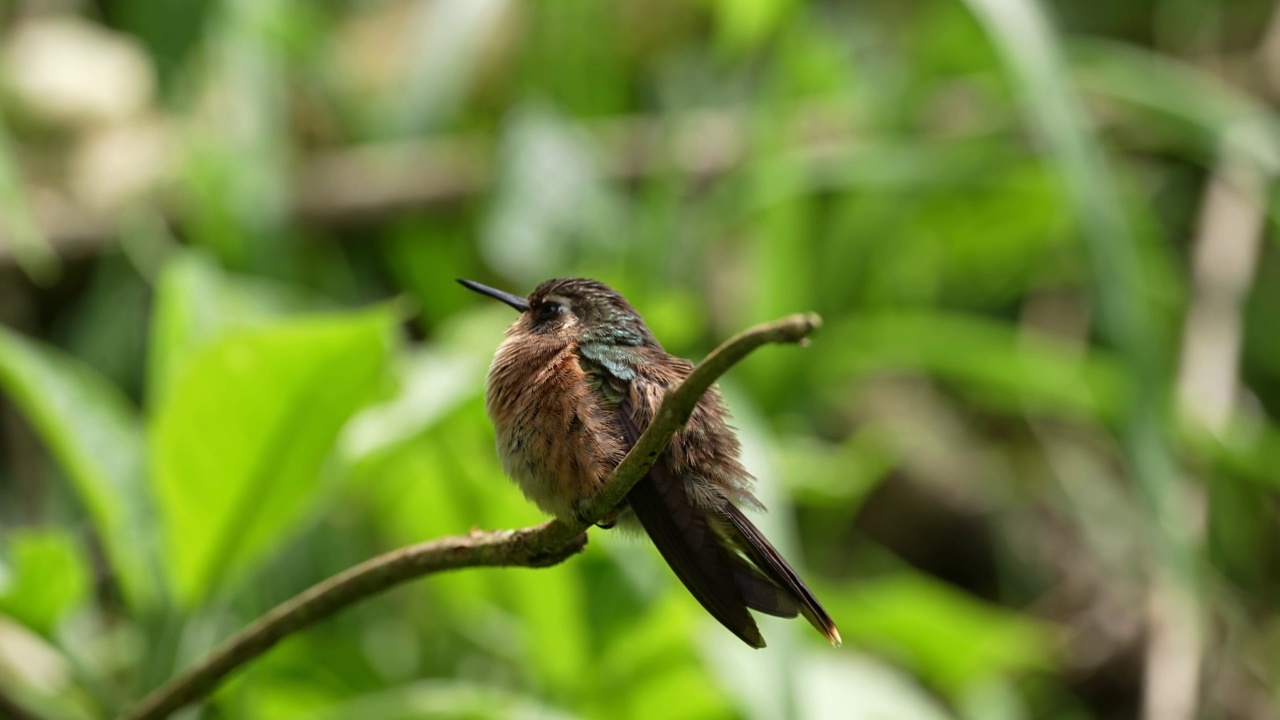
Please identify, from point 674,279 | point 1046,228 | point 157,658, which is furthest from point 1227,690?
point 157,658

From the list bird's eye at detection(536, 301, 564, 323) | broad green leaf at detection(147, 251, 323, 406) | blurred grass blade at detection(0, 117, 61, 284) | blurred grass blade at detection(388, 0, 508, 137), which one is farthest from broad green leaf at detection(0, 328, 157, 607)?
blurred grass blade at detection(388, 0, 508, 137)

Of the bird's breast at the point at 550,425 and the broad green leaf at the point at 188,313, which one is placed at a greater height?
the bird's breast at the point at 550,425

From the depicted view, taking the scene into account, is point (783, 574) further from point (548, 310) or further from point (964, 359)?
point (964, 359)

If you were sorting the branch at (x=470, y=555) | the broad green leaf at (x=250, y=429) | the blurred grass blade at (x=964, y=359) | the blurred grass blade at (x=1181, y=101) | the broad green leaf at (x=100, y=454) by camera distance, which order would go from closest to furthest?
the branch at (x=470, y=555)
the broad green leaf at (x=250, y=429)
the broad green leaf at (x=100, y=454)
the blurred grass blade at (x=1181, y=101)
the blurred grass blade at (x=964, y=359)

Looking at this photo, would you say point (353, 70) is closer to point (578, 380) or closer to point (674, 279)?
point (674, 279)

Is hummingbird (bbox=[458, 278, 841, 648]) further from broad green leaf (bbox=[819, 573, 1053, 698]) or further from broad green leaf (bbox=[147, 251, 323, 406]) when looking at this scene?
broad green leaf (bbox=[819, 573, 1053, 698])

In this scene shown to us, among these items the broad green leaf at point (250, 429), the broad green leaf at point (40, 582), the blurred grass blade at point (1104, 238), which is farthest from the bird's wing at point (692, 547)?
the blurred grass blade at point (1104, 238)

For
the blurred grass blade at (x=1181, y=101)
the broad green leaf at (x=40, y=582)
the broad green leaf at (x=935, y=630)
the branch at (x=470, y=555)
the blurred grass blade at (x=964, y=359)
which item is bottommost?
the broad green leaf at (x=935, y=630)

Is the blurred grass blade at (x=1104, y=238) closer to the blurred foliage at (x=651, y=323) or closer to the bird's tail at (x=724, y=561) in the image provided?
the blurred foliage at (x=651, y=323)
